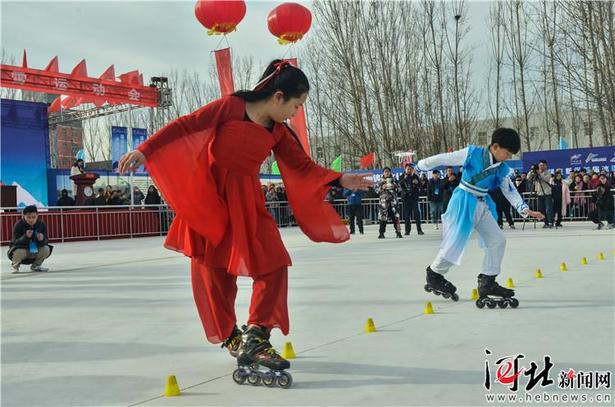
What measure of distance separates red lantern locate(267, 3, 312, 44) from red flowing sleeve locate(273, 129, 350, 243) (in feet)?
46.7

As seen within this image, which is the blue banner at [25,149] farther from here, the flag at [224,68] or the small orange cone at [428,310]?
the small orange cone at [428,310]

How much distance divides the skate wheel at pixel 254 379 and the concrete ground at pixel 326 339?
0.18ft

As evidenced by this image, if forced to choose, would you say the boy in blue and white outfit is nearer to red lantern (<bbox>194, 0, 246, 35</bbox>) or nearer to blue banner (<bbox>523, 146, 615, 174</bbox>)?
red lantern (<bbox>194, 0, 246, 35</bbox>)

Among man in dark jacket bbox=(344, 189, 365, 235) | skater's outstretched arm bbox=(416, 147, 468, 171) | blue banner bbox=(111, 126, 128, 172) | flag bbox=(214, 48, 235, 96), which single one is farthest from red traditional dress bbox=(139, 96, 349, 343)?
blue banner bbox=(111, 126, 128, 172)

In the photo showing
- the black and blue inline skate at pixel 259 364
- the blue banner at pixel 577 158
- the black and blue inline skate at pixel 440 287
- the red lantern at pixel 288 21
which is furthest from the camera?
the blue banner at pixel 577 158

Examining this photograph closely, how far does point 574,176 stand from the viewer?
20047mm

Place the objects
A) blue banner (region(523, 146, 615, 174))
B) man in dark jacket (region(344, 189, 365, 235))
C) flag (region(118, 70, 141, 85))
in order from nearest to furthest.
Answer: man in dark jacket (region(344, 189, 365, 235)), blue banner (region(523, 146, 615, 174)), flag (region(118, 70, 141, 85))

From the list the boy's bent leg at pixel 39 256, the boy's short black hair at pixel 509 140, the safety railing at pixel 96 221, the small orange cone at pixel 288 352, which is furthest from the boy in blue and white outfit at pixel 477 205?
the safety railing at pixel 96 221

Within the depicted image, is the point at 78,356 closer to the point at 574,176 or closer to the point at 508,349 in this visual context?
the point at 508,349

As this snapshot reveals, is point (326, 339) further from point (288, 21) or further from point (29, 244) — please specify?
point (288, 21)

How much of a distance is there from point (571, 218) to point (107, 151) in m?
47.3

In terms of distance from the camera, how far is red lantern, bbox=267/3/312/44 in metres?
17.5

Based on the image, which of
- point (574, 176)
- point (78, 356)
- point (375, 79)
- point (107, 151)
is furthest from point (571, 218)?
point (107, 151)

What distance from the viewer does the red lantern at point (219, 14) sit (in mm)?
16688
